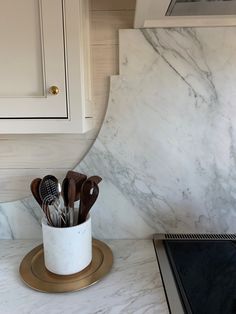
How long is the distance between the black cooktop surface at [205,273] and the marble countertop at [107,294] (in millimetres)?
67

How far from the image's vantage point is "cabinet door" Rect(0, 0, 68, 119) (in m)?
0.77

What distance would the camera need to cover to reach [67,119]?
0.81m

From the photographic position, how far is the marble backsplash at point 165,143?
3.32ft

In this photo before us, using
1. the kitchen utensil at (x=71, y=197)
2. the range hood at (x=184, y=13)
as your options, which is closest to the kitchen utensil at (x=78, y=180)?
the kitchen utensil at (x=71, y=197)

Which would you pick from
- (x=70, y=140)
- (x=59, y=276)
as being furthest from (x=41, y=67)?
(x=59, y=276)

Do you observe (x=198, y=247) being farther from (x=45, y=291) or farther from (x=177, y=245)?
(x=45, y=291)

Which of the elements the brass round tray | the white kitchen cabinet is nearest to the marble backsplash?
the brass round tray

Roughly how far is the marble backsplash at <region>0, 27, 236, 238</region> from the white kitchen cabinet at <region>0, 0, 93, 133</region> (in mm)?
264

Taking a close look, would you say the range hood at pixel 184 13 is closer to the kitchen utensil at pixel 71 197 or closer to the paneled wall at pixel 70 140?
the paneled wall at pixel 70 140

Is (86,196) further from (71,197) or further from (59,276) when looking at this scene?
(59,276)

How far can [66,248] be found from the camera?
33.9 inches

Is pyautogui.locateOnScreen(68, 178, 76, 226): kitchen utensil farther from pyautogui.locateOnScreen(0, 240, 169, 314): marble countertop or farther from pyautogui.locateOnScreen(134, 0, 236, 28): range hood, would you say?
pyautogui.locateOnScreen(134, 0, 236, 28): range hood

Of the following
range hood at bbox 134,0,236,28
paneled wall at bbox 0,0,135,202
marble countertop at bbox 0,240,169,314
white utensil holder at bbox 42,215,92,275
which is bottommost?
marble countertop at bbox 0,240,169,314

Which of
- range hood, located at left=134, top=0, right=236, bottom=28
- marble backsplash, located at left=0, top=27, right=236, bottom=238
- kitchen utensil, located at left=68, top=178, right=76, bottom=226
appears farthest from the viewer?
marble backsplash, located at left=0, top=27, right=236, bottom=238
